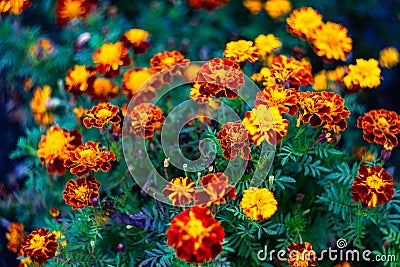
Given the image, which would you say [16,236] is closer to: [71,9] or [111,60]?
[111,60]

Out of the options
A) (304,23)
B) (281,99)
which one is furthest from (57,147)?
(304,23)

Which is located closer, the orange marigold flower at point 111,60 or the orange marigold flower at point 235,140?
the orange marigold flower at point 235,140

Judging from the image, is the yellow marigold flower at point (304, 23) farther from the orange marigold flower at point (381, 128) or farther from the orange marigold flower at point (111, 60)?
the orange marigold flower at point (111, 60)

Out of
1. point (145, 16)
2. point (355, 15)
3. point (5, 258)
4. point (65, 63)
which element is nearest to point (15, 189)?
point (5, 258)

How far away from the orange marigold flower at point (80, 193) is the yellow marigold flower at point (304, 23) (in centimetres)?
80

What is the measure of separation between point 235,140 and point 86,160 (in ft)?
1.31

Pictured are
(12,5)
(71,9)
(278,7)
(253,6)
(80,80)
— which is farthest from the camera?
(253,6)

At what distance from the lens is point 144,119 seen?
144cm

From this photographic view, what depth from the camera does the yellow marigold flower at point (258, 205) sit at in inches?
48.7

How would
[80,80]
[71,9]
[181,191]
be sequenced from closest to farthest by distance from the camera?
A: 1. [181,191]
2. [80,80]
3. [71,9]

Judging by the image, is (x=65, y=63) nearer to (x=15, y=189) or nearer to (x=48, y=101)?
(x=48, y=101)

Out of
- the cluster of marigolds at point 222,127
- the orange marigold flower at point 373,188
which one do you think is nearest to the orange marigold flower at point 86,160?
the cluster of marigolds at point 222,127

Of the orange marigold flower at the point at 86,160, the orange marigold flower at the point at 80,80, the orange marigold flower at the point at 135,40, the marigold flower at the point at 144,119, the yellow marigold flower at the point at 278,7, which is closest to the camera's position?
the orange marigold flower at the point at 86,160

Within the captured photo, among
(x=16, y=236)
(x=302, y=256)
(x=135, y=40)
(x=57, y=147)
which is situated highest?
(x=135, y=40)
